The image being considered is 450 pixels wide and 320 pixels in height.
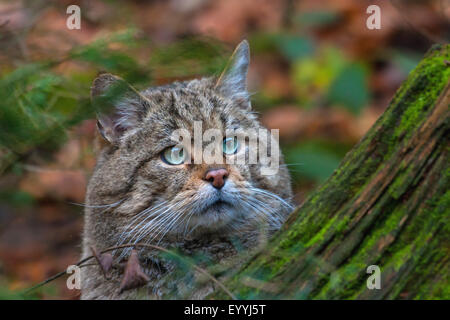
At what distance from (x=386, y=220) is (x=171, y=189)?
1.38 meters

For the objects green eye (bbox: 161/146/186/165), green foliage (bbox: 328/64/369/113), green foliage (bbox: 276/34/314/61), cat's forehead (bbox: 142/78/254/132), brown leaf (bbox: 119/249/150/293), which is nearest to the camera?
brown leaf (bbox: 119/249/150/293)

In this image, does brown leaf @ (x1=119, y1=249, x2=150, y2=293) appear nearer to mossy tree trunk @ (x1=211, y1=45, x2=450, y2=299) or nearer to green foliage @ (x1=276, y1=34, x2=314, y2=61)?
mossy tree trunk @ (x1=211, y1=45, x2=450, y2=299)

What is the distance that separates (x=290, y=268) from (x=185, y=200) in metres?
0.99

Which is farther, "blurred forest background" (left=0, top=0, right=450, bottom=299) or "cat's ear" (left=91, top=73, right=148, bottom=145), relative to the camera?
"blurred forest background" (left=0, top=0, right=450, bottom=299)

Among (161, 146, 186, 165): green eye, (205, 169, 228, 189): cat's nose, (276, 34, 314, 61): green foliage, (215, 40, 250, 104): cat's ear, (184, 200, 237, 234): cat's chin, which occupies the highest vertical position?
(276, 34, 314, 61): green foliage

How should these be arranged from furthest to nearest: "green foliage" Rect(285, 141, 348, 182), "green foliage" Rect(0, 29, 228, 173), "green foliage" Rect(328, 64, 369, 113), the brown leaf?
"green foliage" Rect(328, 64, 369, 113) → "green foliage" Rect(285, 141, 348, 182) → the brown leaf → "green foliage" Rect(0, 29, 228, 173)

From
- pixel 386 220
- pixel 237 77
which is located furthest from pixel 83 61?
pixel 237 77

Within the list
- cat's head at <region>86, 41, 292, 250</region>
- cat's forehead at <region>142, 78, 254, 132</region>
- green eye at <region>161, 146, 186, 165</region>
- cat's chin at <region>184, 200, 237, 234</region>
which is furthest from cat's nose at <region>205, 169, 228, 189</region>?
cat's forehead at <region>142, 78, 254, 132</region>

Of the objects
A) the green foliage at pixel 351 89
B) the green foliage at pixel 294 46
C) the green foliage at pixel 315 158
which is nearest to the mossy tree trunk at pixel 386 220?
the green foliage at pixel 315 158

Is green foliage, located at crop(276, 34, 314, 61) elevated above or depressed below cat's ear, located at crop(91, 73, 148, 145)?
above

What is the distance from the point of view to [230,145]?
377 centimetres

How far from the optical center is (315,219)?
259cm

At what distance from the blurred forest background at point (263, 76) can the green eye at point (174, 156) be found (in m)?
0.60

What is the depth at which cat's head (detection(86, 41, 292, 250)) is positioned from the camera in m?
3.41
